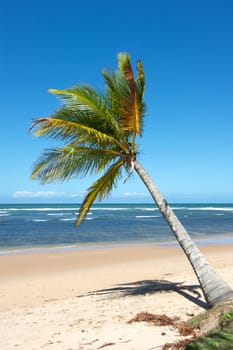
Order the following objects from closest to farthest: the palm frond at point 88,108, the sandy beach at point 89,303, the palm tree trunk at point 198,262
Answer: the sandy beach at point 89,303, the palm tree trunk at point 198,262, the palm frond at point 88,108

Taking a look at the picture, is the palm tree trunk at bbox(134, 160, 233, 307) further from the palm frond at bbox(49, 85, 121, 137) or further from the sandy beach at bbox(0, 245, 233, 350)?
the palm frond at bbox(49, 85, 121, 137)

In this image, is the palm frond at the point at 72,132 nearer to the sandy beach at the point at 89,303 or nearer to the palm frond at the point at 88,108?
the palm frond at the point at 88,108

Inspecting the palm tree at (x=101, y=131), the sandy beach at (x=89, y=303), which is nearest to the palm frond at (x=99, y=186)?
the palm tree at (x=101, y=131)

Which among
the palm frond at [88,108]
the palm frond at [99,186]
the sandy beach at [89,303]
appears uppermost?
the palm frond at [88,108]

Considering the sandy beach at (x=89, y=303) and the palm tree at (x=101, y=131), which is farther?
the palm tree at (x=101, y=131)

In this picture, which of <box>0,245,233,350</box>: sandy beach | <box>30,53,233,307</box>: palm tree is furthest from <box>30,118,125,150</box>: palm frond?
<box>0,245,233,350</box>: sandy beach

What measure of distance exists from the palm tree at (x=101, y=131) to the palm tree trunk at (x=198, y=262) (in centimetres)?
2

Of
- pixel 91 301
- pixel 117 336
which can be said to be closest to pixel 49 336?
pixel 117 336

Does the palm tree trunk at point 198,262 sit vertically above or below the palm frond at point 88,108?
below

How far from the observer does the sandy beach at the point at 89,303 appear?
5.25 metres

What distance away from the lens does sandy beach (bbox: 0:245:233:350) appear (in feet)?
17.2

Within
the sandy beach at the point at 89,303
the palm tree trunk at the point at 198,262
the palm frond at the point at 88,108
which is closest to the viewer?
the sandy beach at the point at 89,303

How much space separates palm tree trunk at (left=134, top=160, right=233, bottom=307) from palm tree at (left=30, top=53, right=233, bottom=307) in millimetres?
18

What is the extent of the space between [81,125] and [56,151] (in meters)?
0.65
